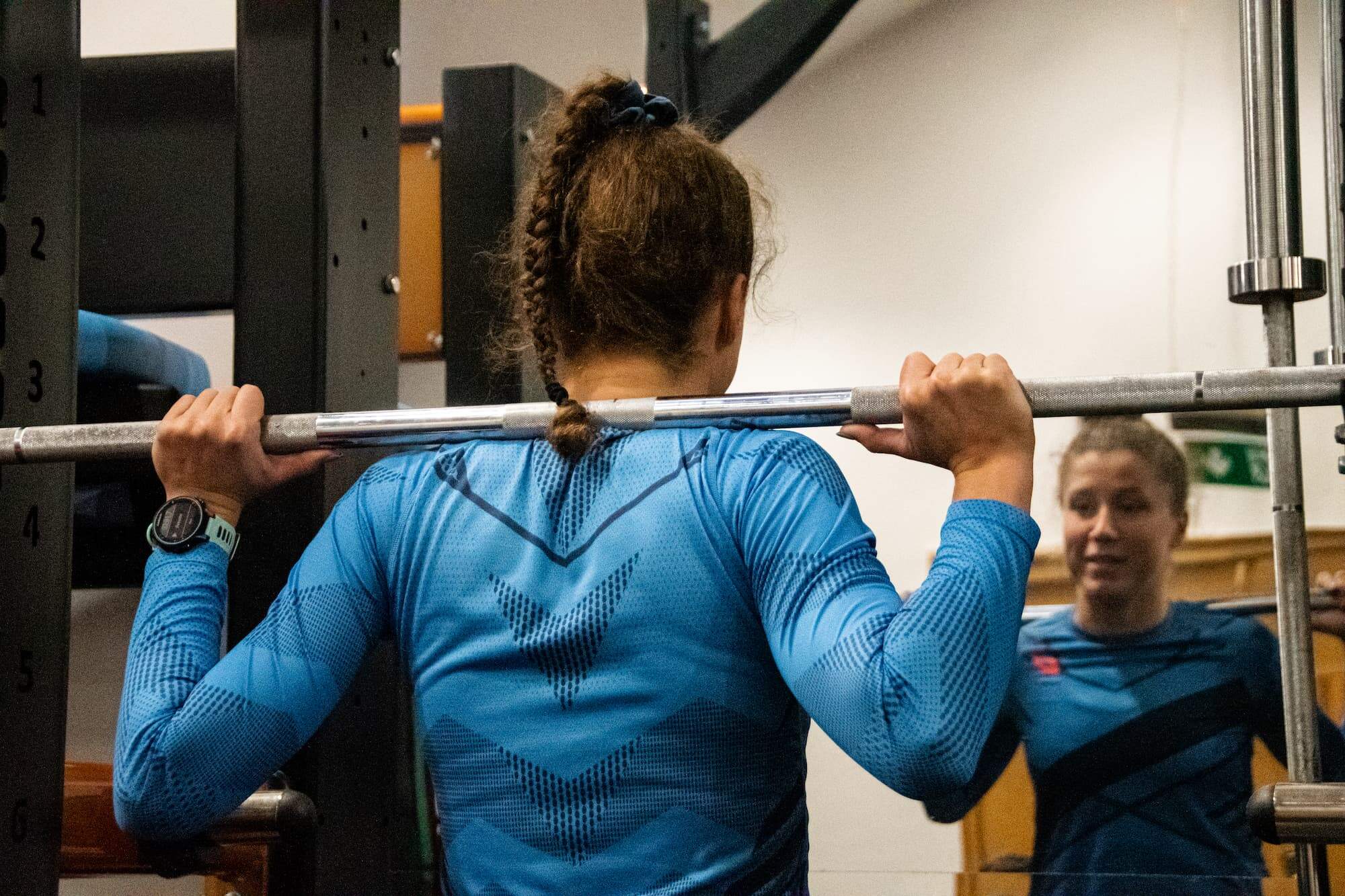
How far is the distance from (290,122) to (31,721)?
545mm

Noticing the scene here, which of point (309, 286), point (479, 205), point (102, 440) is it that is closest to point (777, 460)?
point (102, 440)

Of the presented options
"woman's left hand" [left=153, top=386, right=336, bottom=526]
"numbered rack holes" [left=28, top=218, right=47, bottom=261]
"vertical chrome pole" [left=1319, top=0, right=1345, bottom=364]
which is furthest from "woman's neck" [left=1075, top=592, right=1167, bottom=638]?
"numbered rack holes" [left=28, top=218, right=47, bottom=261]

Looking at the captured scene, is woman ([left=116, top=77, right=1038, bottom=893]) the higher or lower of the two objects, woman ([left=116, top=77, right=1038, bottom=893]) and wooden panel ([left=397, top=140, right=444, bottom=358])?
the lower

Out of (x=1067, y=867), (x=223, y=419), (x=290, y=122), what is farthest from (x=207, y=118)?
(x=1067, y=867)

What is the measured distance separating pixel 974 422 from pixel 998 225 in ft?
2.70

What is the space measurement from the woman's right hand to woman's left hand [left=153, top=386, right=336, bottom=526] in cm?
43

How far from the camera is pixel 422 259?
154 cm

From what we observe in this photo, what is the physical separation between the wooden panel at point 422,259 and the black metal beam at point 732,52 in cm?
29

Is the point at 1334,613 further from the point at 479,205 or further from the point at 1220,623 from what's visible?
the point at 479,205

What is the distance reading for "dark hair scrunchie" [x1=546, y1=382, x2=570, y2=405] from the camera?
0.82m

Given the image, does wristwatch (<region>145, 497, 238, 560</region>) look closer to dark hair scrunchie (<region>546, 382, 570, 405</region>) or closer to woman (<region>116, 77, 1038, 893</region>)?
woman (<region>116, 77, 1038, 893</region>)

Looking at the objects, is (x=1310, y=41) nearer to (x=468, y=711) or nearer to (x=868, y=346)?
(x=868, y=346)

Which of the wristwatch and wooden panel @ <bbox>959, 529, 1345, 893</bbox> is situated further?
wooden panel @ <bbox>959, 529, 1345, 893</bbox>

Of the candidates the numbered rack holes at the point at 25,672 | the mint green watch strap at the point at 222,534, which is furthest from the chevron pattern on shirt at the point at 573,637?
the numbered rack holes at the point at 25,672
